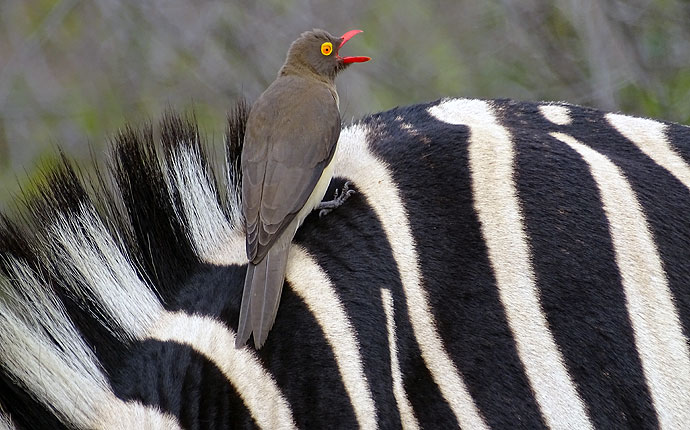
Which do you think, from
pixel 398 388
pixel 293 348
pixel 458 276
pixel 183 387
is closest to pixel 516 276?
pixel 458 276

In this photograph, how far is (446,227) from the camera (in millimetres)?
2119

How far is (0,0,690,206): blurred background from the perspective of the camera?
6387 mm

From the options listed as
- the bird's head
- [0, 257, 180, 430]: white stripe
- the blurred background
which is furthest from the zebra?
the blurred background

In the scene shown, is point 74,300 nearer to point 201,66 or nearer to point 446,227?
point 446,227

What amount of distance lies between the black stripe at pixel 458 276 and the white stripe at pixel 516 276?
0.02 m

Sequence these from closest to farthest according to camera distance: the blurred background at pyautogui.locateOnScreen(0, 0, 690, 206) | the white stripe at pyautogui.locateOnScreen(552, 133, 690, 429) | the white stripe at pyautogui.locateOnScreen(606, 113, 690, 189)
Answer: the white stripe at pyautogui.locateOnScreen(552, 133, 690, 429) → the white stripe at pyautogui.locateOnScreen(606, 113, 690, 189) → the blurred background at pyautogui.locateOnScreen(0, 0, 690, 206)

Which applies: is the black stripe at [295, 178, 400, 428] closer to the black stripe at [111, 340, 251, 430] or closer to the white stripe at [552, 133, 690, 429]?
the black stripe at [111, 340, 251, 430]

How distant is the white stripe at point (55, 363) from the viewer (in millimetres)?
1766

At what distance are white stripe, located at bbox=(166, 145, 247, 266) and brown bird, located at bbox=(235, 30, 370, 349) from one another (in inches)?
1.9

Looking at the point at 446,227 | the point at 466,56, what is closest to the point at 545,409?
the point at 446,227

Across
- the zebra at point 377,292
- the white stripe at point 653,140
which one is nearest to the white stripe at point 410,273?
the zebra at point 377,292

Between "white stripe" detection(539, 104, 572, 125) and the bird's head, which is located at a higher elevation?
the bird's head

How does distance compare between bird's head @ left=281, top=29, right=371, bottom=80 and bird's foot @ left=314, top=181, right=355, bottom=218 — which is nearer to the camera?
bird's foot @ left=314, top=181, right=355, bottom=218

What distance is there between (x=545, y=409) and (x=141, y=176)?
0.97m
